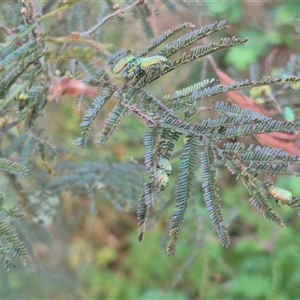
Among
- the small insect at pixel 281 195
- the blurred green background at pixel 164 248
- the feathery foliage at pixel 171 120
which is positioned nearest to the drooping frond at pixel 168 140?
the feathery foliage at pixel 171 120

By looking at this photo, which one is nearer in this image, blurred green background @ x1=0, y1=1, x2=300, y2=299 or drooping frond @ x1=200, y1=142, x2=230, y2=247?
drooping frond @ x1=200, y1=142, x2=230, y2=247

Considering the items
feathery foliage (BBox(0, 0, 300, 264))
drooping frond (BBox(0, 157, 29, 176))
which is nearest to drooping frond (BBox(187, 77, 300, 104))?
feathery foliage (BBox(0, 0, 300, 264))

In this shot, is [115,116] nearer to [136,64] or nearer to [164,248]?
[136,64]

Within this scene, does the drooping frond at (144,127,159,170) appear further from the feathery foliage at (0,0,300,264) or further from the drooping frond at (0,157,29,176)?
the drooping frond at (0,157,29,176)

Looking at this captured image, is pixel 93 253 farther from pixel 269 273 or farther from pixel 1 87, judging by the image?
pixel 1 87

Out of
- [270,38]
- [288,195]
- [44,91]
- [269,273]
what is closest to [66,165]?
[44,91]

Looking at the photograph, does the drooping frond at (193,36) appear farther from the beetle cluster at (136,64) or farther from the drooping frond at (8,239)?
the drooping frond at (8,239)
